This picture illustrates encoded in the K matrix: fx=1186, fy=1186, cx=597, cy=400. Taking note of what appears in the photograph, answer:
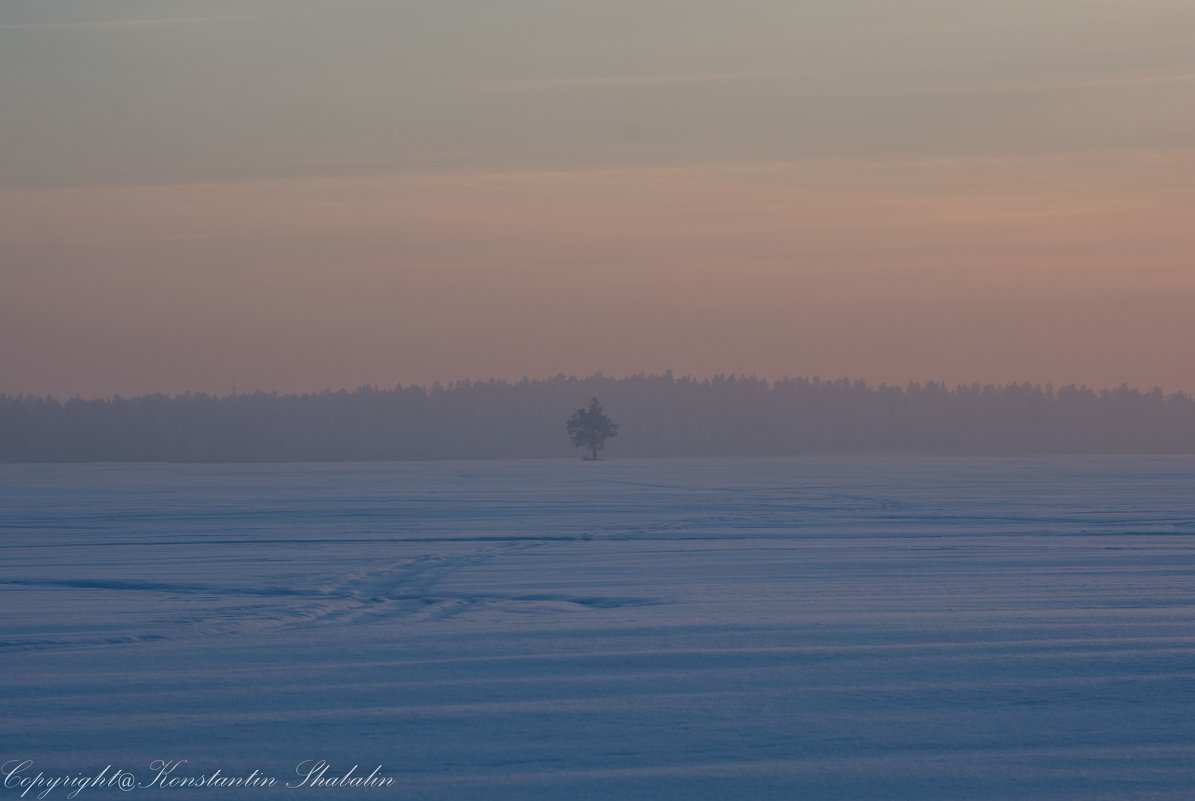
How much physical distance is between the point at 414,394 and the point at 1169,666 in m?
177

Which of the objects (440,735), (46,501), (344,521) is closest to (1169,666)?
(440,735)

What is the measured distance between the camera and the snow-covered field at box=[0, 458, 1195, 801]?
567 cm

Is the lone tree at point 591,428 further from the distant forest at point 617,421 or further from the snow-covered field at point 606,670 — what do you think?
the snow-covered field at point 606,670

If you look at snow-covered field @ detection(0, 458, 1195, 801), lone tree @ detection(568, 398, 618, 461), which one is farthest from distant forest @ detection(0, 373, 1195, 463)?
snow-covered field @ detection(0, 458, 1195, 801)

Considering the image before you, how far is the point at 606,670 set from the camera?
7.86 metres

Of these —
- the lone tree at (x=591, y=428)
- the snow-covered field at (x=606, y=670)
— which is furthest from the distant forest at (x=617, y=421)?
the snow-covered field at (x=606, y=670)

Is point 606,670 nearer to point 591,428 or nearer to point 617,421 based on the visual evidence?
point 591,428

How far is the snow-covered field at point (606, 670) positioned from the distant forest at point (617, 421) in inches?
4833

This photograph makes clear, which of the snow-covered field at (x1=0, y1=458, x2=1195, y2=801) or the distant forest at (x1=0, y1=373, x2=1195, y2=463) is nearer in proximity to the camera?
the snow-covered field at (x1=0, y1=458, x2=1195, y2=801)

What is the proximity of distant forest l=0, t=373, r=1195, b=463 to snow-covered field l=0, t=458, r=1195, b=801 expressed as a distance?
122769 millimetres

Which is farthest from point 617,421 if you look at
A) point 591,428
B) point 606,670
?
point 606,670

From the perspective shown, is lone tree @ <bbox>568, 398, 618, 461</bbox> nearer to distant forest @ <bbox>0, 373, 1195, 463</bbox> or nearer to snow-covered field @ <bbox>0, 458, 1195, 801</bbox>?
distant forest @ <bbox>0, 373, 1195, 463</bbox>

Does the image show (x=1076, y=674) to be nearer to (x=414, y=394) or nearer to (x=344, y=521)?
(x=344, y=521)

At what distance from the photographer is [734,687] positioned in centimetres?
736
